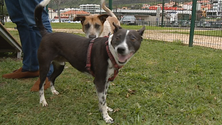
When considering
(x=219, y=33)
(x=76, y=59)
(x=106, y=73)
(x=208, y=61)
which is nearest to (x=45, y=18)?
(x=76, y=59)

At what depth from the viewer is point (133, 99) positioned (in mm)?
2934

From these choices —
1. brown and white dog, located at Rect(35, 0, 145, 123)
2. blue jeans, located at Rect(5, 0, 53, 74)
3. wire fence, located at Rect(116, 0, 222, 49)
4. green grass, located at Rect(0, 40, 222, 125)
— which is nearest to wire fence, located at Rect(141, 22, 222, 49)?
wire fence, located at Rect(116, 0, 222, 49)

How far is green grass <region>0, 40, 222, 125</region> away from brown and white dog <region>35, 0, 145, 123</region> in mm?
250

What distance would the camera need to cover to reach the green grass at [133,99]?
94.7 inches

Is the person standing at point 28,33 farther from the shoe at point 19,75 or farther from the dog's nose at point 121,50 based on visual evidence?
the dog's nose at point 121,50

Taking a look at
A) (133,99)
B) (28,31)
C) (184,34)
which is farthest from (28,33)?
(184,34)

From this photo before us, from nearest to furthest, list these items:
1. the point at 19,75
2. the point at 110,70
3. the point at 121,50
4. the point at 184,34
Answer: the point at 121,50, the point at 110,70, the point at 19,75, the point at 184,34

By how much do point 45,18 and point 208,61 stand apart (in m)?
3.88

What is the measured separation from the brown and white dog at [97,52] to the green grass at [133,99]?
0.25m

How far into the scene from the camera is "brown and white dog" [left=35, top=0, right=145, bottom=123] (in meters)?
2.14

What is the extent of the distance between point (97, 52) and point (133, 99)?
1.01 metres

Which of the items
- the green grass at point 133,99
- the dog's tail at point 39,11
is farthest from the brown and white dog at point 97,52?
the green grass at point 133,99

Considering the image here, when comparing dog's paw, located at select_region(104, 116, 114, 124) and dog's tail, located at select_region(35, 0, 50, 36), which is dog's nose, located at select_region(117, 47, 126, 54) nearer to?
dog's paw, located at select_region(104, 116, 114, 124)

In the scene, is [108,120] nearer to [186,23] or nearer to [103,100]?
[103,100]
